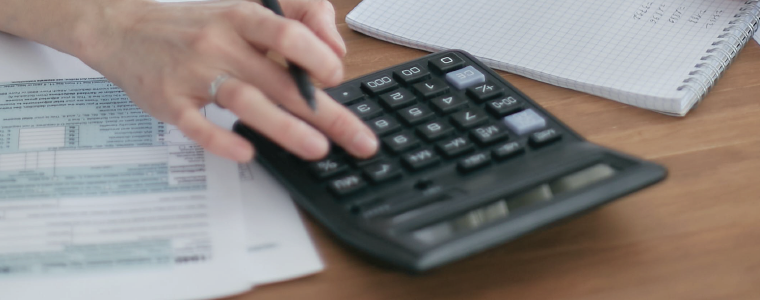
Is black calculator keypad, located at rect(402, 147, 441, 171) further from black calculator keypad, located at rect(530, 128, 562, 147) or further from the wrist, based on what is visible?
the wrist

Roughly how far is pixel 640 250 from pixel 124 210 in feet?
1.10

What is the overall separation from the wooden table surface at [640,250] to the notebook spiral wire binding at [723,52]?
0.15 feet

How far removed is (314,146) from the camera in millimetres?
456

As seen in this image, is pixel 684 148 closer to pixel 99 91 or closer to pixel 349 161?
pixel 349 161

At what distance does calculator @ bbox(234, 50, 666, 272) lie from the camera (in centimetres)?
40

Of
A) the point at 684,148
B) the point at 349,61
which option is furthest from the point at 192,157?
the point at 684,148

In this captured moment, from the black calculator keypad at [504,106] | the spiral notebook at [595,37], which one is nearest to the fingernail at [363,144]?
the black calculator keypad at [504,106]

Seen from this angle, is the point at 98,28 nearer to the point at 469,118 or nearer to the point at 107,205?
the point at 107,205

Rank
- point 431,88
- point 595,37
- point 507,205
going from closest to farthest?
point 507,205, point 431,88, point 595,37

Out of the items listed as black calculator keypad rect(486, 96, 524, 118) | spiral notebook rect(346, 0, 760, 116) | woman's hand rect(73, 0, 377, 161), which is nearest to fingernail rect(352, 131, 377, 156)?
woman's hand rect(73, 0, 377, 161)

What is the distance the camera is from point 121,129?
1.80 ft

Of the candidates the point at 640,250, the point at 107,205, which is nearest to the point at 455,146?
the point at 640,250

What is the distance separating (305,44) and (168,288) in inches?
7.1

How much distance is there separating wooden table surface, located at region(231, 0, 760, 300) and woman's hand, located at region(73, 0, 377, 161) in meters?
0.07
